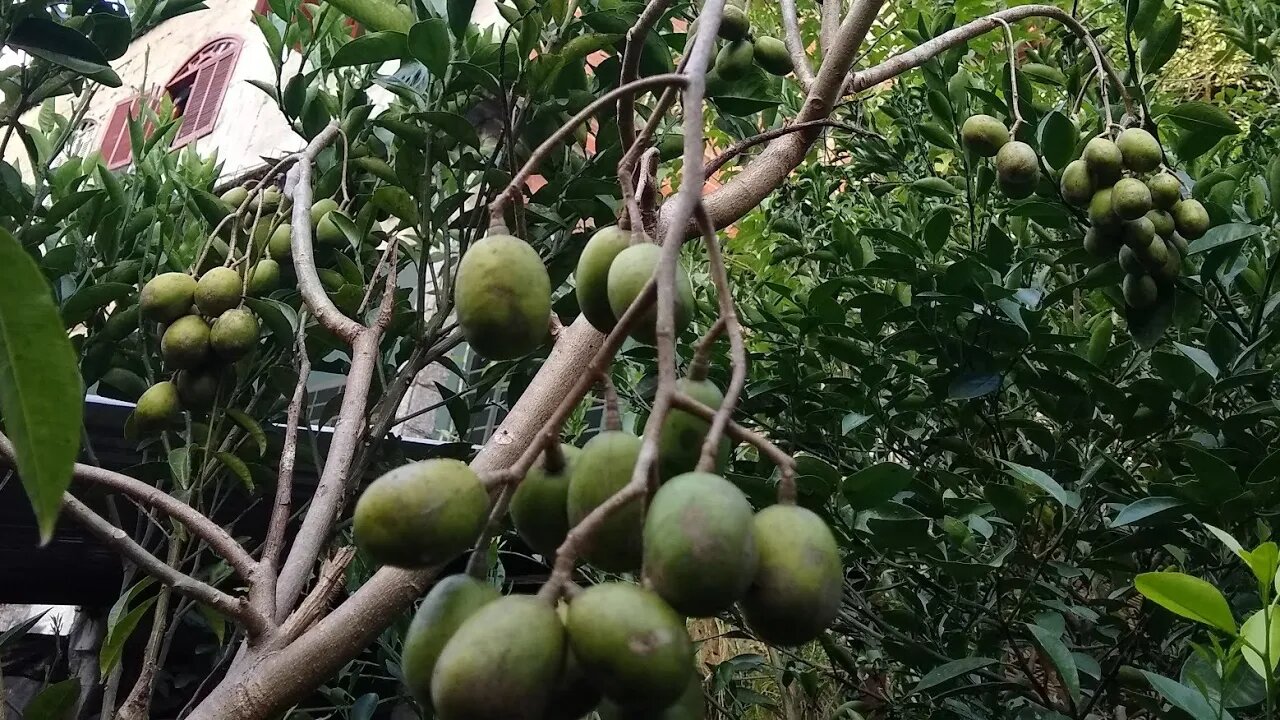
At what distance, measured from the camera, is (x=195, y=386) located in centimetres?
141

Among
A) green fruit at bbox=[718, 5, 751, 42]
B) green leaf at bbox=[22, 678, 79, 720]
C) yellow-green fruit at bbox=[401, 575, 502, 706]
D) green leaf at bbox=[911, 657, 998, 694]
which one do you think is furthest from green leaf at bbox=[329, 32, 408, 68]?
green leaf at bbox=[911, 657, 998, 694]

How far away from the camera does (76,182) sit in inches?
71.4

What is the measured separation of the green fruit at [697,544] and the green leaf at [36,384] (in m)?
0.30

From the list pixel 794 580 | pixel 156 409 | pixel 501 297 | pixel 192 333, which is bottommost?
pixel 156 409

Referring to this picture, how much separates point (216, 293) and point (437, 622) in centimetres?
96

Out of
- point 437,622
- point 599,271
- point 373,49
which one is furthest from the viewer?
point 373,49

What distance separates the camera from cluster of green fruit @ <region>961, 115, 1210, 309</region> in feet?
3.95

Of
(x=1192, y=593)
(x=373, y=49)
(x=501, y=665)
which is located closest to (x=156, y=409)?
(x=373, y=49)

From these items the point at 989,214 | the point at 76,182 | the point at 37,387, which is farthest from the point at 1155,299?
→ the point at 76,182

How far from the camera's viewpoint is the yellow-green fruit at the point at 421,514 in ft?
1.84

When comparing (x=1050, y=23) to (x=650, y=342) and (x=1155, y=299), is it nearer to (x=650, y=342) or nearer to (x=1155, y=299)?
(x=1155, y=299)

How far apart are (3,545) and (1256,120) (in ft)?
10.1

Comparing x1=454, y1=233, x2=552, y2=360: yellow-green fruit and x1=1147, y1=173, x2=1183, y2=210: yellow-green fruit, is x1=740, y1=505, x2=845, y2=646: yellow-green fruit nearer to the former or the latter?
x1=454, y1=233, x2=552, y2=360: yellow-green fruit

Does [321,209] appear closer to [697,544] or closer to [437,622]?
[437,622]
